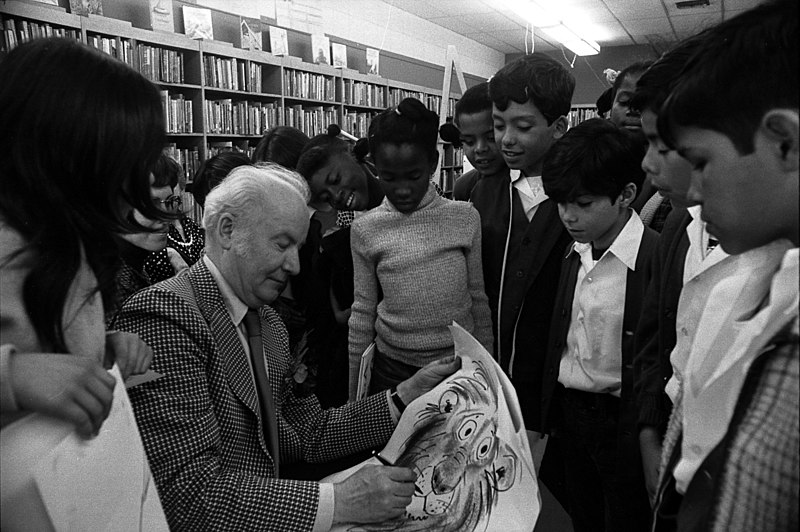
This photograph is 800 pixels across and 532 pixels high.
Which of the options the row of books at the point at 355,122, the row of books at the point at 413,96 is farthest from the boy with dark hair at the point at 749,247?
the row of books at the point at 413,96

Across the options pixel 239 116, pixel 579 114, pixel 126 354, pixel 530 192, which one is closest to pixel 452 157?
pixel 579 114

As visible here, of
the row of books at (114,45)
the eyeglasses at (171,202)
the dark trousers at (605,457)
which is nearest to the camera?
the dark trousers at (605,457)

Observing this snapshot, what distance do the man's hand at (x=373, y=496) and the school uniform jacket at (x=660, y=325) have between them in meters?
0.51

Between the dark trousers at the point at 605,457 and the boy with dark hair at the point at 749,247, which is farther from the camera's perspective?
the dark trousers at the point at 605,457

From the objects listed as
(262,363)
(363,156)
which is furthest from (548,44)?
(262,363)

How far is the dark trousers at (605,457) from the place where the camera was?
1.36 metres

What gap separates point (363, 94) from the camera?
734cm

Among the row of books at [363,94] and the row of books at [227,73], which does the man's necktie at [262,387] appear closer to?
the row of books at [227,73]

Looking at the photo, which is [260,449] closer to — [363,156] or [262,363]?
[262,363]

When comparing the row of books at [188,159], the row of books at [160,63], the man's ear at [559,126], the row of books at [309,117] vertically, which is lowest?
the man's ear at [559,126]

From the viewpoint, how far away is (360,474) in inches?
41.6

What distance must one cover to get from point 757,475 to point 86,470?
0.65 meters

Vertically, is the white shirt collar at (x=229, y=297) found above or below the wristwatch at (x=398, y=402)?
above

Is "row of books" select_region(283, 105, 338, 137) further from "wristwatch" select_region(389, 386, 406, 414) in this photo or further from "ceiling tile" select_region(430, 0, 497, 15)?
"wristwatch" select_region(389, 386, 406, 414)
